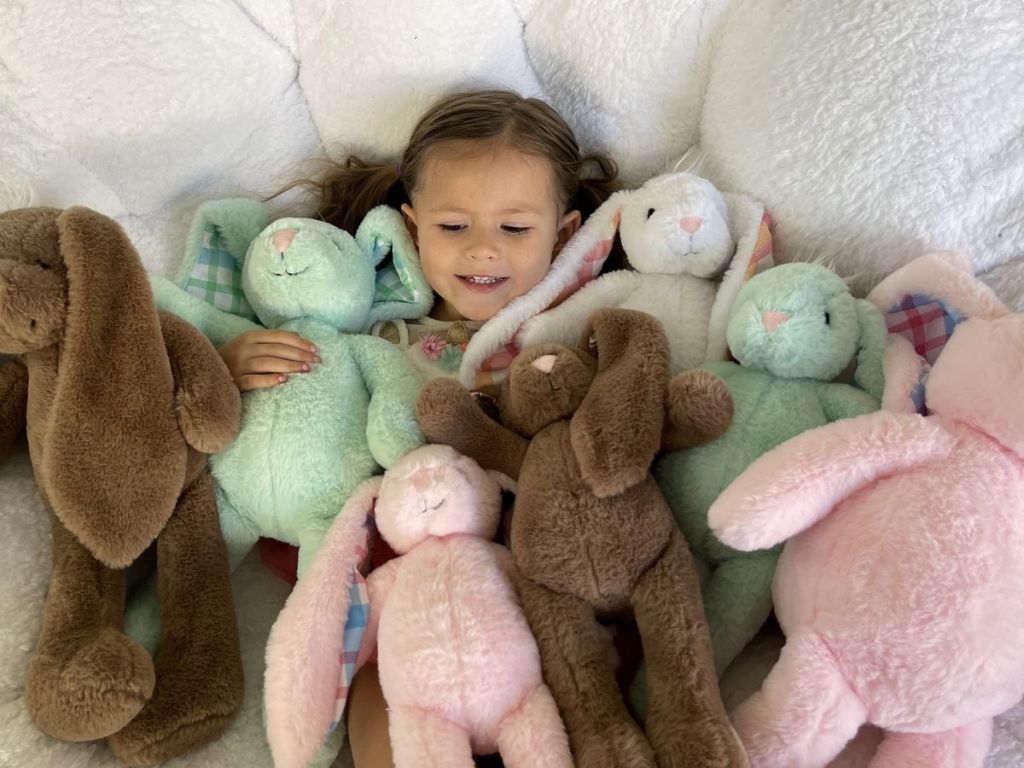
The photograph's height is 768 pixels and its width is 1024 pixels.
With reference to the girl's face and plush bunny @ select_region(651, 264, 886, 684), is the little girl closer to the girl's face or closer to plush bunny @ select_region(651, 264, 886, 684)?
the girl's face

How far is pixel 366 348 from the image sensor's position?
1.01 meters

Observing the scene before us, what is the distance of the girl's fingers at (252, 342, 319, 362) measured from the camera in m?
0.94

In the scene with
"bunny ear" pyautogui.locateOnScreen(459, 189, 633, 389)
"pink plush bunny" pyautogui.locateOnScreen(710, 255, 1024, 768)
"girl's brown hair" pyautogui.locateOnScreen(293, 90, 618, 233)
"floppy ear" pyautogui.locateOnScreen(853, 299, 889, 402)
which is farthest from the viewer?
"girl's brown hair" pyautogui.locateOnScreen(293, 90, 618, 233)

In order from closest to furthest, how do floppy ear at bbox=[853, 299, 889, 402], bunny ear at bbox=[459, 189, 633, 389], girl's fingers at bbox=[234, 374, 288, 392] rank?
1. floppy ear at bbox=[853, 299, 889, 402]
2. girl's fingers at bbox=[234, 374, 288, 392]
3. bunny ear at bbox=[459, 189, 633, 389]

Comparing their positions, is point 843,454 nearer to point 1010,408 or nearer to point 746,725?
point 1010,408

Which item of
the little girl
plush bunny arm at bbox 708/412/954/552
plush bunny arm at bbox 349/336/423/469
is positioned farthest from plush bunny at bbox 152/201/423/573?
plush bunny arm at bbox 708/412/954/552

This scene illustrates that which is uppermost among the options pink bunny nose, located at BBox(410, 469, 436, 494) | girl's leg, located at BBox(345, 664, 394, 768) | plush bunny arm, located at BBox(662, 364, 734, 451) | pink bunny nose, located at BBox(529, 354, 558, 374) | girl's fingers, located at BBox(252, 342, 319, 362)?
plush bunny arm, located at BBox(662, 364, 734, 451)

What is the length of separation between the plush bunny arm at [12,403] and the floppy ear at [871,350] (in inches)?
34.8

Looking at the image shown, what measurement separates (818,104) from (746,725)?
0.67 metres

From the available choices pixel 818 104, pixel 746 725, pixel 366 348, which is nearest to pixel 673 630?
pixel 746 725

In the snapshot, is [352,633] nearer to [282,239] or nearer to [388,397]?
[388,397]

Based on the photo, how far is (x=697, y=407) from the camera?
75 centimetres

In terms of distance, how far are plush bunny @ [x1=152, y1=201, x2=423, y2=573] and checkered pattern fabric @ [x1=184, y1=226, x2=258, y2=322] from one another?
3 centimetres

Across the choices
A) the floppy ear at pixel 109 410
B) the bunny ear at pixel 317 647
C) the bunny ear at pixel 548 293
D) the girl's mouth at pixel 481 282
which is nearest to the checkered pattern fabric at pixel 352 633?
the bunny ear at pixel 317 647
